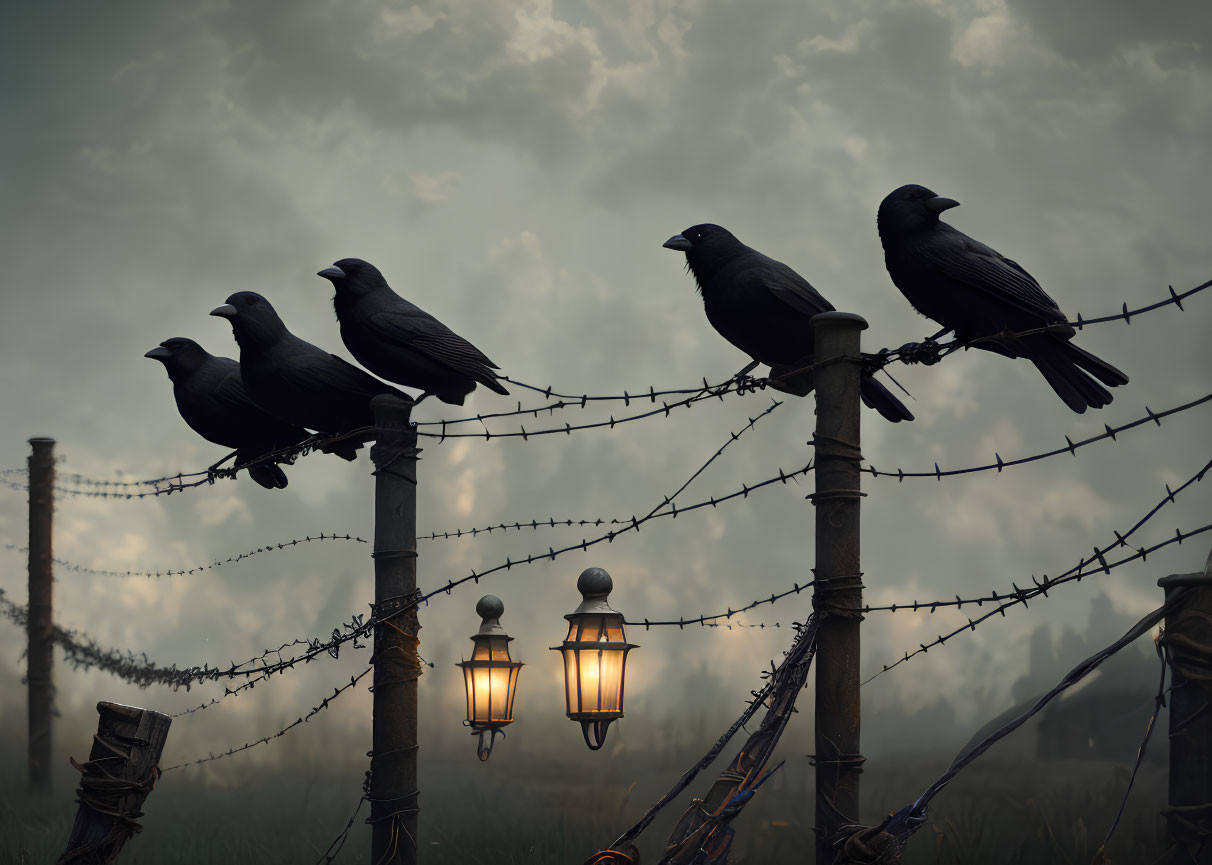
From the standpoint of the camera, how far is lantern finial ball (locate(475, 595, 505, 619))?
26.6ft

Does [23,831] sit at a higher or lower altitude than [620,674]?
lower

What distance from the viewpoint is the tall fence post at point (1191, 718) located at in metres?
4.54

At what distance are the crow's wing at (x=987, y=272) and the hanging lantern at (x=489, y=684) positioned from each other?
13.1 feet

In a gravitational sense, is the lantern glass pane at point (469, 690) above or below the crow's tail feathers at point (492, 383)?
below

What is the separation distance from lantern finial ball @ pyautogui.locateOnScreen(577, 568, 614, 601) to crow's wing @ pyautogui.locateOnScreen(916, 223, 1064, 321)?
277 centimetres

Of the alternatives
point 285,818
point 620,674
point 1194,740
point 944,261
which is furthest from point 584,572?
point 285,818

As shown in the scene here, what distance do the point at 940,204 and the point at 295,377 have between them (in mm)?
4230

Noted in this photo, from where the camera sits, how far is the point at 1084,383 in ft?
17.8

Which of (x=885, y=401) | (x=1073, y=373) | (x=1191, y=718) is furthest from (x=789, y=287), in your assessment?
(x=1191, y=718)

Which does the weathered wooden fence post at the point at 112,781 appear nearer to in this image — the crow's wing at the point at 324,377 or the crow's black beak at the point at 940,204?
the crow's wing at the point at 324,377

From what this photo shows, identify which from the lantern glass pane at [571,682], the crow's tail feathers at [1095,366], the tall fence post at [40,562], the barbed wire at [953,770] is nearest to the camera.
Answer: the barbed wire at [953,770]

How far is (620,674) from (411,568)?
1.42 m

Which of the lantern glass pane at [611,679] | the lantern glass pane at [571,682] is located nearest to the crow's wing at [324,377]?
the lantern glass pane at [571,682]

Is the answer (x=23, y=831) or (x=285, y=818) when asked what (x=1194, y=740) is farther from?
(x=23, y=831)
